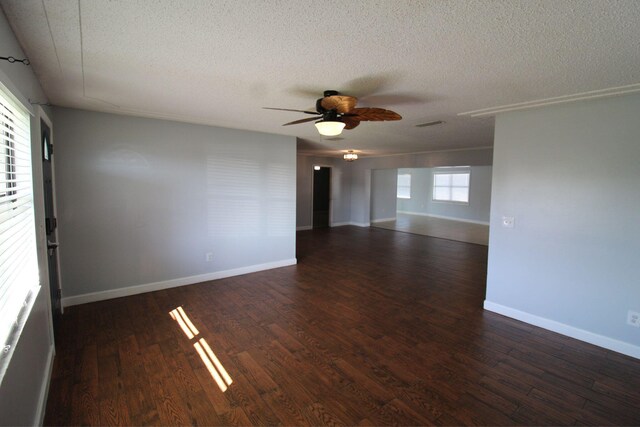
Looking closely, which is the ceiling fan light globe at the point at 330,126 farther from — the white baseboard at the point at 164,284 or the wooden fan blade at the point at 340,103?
the white baseboard at the point at 164,284

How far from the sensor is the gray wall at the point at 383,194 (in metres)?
10.6

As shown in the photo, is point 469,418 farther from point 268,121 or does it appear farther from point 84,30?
point 268,121

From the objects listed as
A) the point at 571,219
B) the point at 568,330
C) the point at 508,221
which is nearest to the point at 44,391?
the point at 508,221

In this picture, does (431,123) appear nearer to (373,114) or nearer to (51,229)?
(373,114)

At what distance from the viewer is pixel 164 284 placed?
4141 mm

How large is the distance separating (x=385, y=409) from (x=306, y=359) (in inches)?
31.1

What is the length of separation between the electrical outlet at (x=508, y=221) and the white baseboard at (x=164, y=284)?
3370 millimetres

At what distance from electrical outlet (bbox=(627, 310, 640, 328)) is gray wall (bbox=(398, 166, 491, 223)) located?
8.33 meters

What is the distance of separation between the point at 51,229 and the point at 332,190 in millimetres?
7527

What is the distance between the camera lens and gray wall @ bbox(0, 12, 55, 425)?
1389mm

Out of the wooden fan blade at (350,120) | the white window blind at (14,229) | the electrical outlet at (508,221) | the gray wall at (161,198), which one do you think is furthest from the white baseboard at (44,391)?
the electrical outlet at (508,221)

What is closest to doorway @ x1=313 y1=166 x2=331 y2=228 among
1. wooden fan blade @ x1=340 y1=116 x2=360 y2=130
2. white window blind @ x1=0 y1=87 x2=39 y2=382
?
wooden fan blade @ x1=340 y1=116 x2=360 y2=130

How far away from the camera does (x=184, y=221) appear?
13.8 feet

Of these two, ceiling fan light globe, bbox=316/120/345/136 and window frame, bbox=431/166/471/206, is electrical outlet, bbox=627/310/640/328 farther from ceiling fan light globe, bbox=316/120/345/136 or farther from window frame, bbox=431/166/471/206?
window frame, bbox=431/166/471/206
